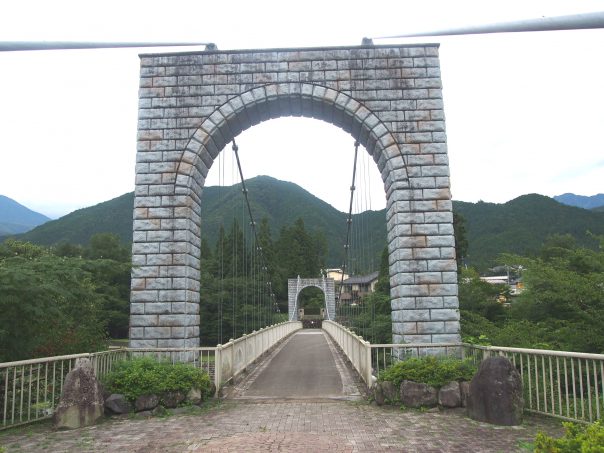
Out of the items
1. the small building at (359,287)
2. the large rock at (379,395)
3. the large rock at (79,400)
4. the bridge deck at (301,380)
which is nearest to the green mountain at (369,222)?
the small building at (359,287)

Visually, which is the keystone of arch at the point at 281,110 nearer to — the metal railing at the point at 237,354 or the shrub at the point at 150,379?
the metal railing at the point at 237,354

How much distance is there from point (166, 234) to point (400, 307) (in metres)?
3.74

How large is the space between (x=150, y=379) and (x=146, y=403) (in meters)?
0.26

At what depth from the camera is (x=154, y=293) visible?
7.48 metres

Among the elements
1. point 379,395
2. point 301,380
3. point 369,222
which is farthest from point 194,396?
point 369,222

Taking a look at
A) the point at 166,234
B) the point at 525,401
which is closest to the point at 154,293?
the point at 166,234

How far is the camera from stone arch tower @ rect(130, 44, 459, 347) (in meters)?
7.39

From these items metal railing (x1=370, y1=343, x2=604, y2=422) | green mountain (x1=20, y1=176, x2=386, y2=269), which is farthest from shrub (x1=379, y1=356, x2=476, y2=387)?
green mountain (x1=20, y1=176, x2=386, y2=269)

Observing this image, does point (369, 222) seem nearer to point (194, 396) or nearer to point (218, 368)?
point (218, 368)

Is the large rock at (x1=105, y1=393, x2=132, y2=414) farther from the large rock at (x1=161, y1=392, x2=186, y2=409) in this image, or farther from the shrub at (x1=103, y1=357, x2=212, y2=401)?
the large rock at (x1=161, y1=392, x2=186, y2=409)

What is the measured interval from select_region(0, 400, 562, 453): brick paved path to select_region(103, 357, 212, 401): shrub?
0.38 m

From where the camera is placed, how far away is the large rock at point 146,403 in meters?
5.39

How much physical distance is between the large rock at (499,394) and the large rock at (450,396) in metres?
0.41

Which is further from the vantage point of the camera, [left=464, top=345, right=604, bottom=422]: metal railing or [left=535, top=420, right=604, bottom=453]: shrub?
[left=464, top=345, right=604, bottom=422]: metal railing
